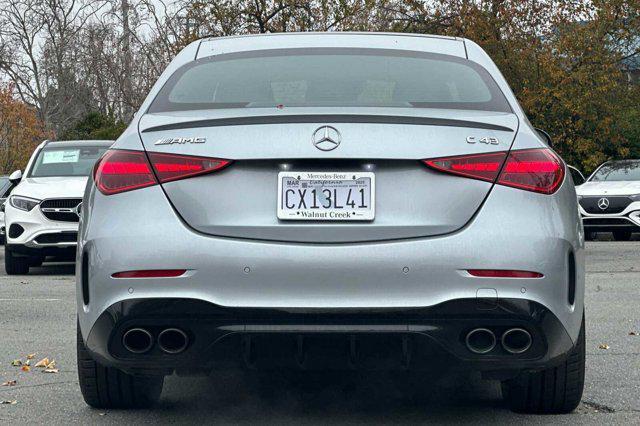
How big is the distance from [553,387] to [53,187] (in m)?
10.3

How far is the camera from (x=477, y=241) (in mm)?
4336

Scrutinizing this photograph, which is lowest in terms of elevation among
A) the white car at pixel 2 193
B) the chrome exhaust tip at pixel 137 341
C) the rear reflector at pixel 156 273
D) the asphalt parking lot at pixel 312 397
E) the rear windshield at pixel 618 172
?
the white car at pixel 2 193

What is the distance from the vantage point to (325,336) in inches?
172

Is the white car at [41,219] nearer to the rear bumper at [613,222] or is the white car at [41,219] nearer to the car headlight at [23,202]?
the car headlight at [23,202]

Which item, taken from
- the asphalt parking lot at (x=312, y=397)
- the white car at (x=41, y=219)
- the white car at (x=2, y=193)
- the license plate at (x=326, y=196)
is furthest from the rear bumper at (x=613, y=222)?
the license plate at (x=326, y=196)

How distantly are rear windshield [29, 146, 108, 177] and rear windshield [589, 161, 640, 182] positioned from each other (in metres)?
10.9

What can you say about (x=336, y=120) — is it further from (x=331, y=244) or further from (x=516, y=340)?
(x=516, y=340)

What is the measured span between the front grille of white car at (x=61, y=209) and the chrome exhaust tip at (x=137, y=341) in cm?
998

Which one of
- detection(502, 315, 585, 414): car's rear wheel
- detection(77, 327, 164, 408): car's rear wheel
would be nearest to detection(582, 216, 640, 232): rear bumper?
detection(502, 315, 585, 414): car's rear wheel

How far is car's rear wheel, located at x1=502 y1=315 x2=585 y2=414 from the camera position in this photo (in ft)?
16.3

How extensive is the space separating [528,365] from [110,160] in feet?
5.62

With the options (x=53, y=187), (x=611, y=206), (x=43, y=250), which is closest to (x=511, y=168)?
(x=43, y=250)

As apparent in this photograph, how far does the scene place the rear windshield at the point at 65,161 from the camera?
15.2 m

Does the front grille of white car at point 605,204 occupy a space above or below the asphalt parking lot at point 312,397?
below
